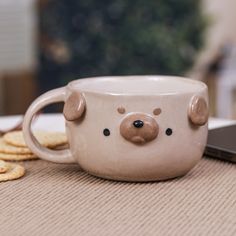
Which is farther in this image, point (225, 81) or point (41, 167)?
point (225, 81)

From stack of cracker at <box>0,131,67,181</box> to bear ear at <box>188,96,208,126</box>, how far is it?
179 millimetres

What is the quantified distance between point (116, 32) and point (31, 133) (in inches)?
89.2

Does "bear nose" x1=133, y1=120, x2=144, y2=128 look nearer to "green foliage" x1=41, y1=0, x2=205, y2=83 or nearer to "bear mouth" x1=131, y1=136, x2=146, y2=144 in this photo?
"bear mouth" x1=131, y1=136, x2=146, y2=144

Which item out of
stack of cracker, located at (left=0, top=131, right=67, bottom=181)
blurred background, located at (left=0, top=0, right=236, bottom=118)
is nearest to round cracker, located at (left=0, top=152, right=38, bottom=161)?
stack of cracker, located at (left=0, top=131, right=67, bottom=181)

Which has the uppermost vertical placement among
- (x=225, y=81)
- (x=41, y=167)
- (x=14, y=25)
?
(x=41, y=167)

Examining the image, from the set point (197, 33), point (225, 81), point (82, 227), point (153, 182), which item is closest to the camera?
point (82, 227)

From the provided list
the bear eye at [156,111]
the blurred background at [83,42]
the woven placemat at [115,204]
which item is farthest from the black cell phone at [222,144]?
the blurred background at [83,42]

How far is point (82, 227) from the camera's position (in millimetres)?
473

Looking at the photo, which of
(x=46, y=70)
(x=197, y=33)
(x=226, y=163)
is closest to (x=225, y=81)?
(x=197, y=33)

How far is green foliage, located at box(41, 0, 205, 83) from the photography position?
2818mm

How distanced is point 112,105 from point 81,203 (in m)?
0.10

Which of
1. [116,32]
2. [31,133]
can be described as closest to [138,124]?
[31,133]

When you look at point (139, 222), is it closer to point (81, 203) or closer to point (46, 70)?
point (81, 203)

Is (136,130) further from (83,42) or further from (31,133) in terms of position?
(83,42)
